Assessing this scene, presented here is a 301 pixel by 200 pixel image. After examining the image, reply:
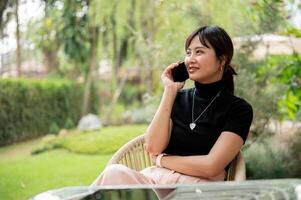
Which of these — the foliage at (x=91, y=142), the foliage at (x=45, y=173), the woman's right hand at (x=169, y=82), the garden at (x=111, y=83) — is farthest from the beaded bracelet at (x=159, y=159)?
the foliage at (x=91, y=142)

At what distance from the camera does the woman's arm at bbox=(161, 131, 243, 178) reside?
163 centimetres

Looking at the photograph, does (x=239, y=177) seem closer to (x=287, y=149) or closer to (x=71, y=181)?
(x=287, y=149)

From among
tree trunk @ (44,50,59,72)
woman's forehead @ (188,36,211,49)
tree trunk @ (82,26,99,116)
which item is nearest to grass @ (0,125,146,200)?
woman's forehead @ (188,36,211,49)

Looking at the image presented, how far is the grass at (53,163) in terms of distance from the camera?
402 centimetres

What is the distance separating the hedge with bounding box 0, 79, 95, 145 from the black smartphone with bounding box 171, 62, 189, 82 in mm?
5281

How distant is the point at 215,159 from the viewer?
5.35 feet

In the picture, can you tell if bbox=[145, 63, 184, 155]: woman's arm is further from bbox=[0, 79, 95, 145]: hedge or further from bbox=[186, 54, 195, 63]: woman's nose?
bbox=[0, 79, 95, 145]: hedge

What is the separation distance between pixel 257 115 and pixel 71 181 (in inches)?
74.7

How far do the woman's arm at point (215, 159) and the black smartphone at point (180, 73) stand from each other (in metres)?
0.39

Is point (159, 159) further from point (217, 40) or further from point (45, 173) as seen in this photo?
point (45, 173)

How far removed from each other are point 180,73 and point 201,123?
0.30 meters

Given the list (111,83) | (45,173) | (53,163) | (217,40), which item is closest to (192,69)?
(217,40)

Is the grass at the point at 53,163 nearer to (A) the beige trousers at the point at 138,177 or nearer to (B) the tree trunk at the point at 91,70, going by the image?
(A) the beige trousers at the point at 138,177

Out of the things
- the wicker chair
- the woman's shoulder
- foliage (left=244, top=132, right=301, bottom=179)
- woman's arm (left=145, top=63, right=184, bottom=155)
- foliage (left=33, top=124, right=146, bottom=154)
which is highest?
the woman's shoulder
